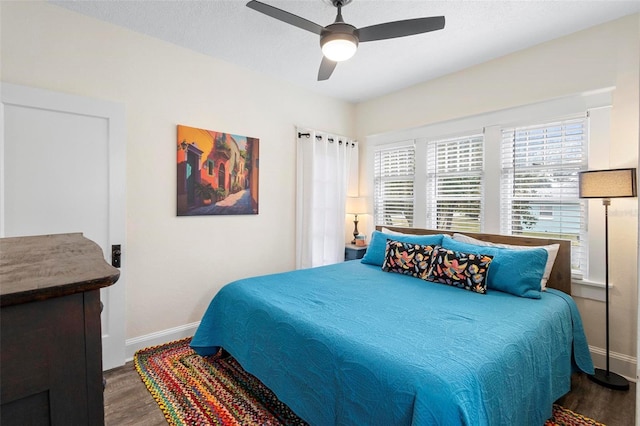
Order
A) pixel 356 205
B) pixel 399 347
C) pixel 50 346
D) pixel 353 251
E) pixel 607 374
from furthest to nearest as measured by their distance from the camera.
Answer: pixel 356 205, pixel 353 251, pixel 607 374, pixel 399 347, pixel 50 346

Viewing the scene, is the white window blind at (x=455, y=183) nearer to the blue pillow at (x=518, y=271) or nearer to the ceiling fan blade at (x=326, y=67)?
the blue pillow at (x=518, y=271)

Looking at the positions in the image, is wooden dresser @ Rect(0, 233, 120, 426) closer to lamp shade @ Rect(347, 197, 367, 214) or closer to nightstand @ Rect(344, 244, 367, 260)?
nightstand @ Rect(344, 244, 367, 260)

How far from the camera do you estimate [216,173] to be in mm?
3182

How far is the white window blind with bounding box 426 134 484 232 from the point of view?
3.30 meters

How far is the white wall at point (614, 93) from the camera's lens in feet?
7.82

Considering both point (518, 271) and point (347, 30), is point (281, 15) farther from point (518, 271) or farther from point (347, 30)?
point (518, 271)

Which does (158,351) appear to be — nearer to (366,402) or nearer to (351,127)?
(366,402)

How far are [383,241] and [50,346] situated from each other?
3092 mm

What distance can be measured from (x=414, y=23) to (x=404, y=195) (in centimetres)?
233

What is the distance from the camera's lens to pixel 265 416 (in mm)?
1970

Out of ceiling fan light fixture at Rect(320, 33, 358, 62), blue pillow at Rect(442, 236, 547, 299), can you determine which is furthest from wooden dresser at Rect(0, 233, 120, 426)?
blue pillow at Rect(442, 236, 547, 299)

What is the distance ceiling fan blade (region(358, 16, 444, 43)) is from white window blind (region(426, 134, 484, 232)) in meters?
1.71

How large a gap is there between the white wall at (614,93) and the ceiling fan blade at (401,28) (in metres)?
1.47

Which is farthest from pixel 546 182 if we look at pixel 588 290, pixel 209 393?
pixel 209 393
